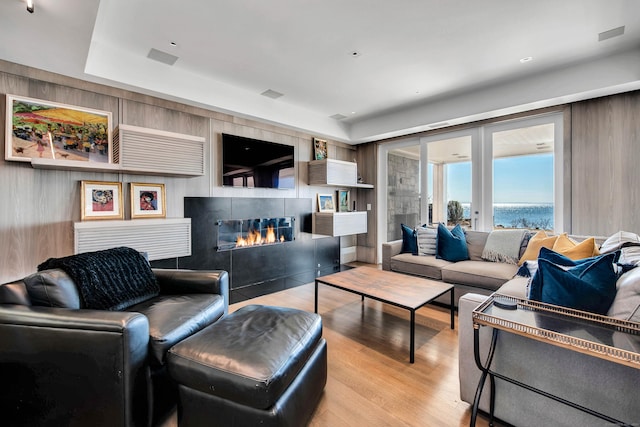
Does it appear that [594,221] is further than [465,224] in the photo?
No

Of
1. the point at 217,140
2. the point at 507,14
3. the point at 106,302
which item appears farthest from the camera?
the point at 217,140

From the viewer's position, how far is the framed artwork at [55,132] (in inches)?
95.8

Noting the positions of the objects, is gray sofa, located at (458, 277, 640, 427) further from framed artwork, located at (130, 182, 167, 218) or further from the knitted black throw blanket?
framed artwork, located at (130, 182, 167, 218)

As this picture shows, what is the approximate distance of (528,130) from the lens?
3.82m

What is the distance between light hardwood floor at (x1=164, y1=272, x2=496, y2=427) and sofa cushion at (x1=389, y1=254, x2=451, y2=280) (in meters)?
0.43

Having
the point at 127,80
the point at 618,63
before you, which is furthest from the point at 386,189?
the point at 127,80

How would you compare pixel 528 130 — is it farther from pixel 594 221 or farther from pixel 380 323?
pixel 380 323

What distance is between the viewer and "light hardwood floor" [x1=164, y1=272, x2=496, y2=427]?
5.23 feet

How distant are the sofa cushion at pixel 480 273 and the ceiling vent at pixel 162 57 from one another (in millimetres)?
3684

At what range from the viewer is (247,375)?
1245 mm

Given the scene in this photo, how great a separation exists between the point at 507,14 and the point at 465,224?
9.32 feet

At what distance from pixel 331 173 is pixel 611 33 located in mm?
3404

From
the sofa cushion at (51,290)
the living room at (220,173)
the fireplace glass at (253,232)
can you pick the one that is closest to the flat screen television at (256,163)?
the living room at (220,173)

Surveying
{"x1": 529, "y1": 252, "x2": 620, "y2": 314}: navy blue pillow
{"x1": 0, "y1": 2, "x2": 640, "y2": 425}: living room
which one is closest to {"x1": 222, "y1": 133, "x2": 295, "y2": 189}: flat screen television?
{"x1": 0, "y1": 2, "x2": 640, "y2": 425}: living room
